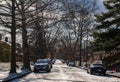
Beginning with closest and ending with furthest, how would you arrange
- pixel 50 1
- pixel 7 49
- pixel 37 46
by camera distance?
pixel 50 1 → pixel 37 46 → pixel 7 49

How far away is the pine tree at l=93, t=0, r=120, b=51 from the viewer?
4759 cm

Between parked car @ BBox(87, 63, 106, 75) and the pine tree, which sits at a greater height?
the pine tree

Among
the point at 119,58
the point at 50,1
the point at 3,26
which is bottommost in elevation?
the point at 119,58

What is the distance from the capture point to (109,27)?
4956 centimetres

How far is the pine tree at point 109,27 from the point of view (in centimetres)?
4759

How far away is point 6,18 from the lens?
128ft

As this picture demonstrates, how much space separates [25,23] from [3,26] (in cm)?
234

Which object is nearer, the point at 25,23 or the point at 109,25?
the point at 25,23

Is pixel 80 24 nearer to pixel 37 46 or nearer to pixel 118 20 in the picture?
pixel 37 46

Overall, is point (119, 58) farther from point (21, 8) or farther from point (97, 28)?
point (21, 8)

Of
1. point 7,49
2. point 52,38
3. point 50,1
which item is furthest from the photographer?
point 7,49

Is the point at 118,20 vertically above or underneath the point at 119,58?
above

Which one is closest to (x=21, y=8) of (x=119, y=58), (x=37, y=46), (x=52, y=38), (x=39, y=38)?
(x=119, y=58)

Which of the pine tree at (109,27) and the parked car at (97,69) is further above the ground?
the pine tree at (109,27)
